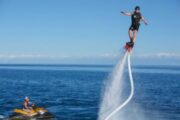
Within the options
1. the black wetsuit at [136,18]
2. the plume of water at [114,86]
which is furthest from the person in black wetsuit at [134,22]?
the plume of water at [114,86]

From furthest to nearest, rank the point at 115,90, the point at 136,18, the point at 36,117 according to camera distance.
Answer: the point at 36,117, the point at 115,90, the point at 136,18

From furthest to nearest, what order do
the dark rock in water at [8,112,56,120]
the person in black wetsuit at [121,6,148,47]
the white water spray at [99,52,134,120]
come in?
the dark rock in water at [8,112,56,120] → the white water spray at [99,52,134,120] → the person in black wetsuit at [121,6,148,47]

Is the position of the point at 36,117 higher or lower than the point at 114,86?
lower

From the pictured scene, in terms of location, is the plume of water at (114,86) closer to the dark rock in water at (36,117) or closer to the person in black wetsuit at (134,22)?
the person in black wetsuit at (134,22)

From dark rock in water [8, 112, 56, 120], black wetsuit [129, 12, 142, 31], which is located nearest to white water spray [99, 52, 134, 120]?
black wetsuit [129, 12, 142, 31]

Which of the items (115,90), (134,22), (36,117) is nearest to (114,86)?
(115,90)

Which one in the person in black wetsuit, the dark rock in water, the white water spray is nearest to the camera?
the person in black wetsuit

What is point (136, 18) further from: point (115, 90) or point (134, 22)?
point (115, 90)

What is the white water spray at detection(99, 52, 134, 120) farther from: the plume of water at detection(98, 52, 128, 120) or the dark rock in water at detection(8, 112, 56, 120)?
the dark rock in water at detection(8, 112, 56, 120)

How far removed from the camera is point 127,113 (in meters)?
60.2

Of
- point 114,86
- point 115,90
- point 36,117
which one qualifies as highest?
point 114,86

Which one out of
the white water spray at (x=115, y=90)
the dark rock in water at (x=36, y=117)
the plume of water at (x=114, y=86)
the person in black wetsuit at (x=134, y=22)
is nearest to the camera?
the person in black wetsuit at (x=134, y=22)

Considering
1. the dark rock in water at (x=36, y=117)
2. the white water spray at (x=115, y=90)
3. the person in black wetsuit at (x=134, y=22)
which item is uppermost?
the person in black wetsuit at (x=134, y=22)

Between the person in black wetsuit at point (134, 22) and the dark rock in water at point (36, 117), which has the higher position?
the person in black wetsuit at point (134, 22)
